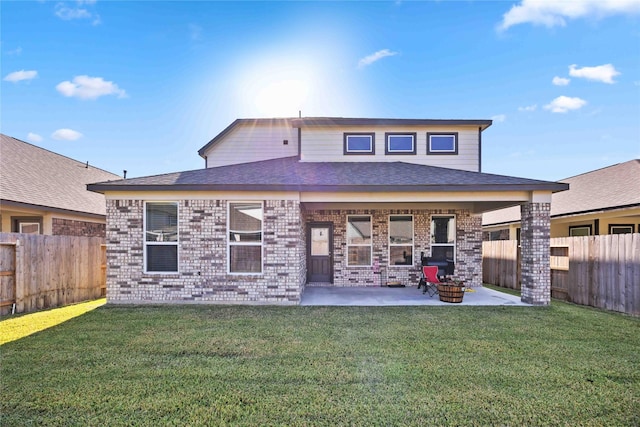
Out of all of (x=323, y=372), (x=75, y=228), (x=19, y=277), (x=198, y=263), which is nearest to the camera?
(x=323, y=372)

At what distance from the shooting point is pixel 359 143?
448 inches

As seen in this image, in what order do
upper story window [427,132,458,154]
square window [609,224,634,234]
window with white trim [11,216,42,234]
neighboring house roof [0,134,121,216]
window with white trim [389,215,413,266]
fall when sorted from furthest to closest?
upper story window [427,132,458,154] → square window [609,224,634,234] → window with white trim [389,215,413,266] → window with white trim [11,216,42,234] → neighboring house roof [0,134,121,216]

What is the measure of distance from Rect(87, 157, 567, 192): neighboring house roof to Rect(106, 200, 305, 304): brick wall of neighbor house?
57 cm

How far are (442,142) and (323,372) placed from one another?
964cm

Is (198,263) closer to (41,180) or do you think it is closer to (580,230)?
(41,180)

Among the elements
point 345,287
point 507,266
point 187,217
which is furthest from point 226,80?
point 507,266

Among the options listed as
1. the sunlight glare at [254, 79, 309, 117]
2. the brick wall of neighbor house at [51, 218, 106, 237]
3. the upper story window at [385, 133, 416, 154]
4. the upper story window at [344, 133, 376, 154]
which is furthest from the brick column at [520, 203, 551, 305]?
the brick wall of neighbor house at [51, 218, 106, 237]

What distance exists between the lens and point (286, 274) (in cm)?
798

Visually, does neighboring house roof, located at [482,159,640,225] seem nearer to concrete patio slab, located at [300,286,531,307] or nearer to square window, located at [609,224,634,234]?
square window, located at [609,224,634,234]

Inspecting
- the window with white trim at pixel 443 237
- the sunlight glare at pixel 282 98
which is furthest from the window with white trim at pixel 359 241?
the sunlight glare at pixel 282 98

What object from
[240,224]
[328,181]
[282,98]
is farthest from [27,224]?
[328,181]

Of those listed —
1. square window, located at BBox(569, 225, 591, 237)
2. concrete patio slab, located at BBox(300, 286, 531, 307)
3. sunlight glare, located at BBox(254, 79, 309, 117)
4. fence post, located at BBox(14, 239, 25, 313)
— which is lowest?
concrete patio slab, located at BBox(300, 286, 531, 307)

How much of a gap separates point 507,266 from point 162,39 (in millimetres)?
14328

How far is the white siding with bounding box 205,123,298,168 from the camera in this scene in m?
12.8
